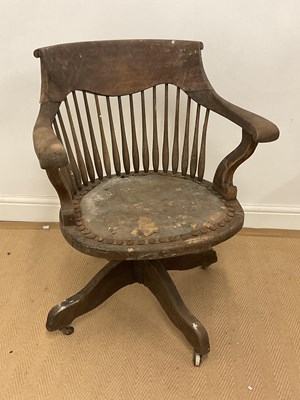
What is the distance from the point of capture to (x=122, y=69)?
1402 millimetres

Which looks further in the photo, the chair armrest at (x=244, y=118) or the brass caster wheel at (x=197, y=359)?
the brass caster wheel at (x=197, y=359)

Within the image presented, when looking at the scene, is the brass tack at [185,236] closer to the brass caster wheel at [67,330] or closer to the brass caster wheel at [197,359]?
the brass caster wheel at [197,359]

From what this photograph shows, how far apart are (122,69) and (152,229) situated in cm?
58

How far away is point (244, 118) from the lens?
121 centimetres

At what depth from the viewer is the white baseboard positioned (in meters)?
1.91

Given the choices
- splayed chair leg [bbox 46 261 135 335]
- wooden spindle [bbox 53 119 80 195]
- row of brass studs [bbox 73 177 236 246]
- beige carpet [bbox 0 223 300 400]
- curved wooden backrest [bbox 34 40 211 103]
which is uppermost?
curved wooden backrest [bbox 34 40 211 103]

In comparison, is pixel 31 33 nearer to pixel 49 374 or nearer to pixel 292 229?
pixel 49 374

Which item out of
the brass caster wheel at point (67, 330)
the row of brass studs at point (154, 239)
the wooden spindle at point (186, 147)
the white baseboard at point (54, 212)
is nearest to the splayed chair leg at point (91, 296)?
the brass caster wheel at point (67, 330)

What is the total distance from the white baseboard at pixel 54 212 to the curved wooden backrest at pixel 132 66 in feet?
2.43

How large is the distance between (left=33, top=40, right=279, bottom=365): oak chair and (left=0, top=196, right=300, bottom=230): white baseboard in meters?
0.56

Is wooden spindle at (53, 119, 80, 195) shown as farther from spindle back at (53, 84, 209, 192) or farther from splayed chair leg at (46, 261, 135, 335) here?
splayed chair leg at (46, 261, 135, 335)

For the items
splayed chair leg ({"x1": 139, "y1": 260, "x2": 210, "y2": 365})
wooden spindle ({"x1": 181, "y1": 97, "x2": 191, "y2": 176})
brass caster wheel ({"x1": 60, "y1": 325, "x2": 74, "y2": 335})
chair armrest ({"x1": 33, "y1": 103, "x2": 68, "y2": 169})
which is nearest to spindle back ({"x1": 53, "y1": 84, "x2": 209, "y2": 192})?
wooden spindle ({"x1": 181, "y1": 97, "x2": 191, "y2": 176})

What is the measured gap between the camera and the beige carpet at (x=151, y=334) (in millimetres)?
1229

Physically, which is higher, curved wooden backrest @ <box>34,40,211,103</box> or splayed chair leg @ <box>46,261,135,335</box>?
curved wooden backrest @ <box>34,40,211,103</box>
